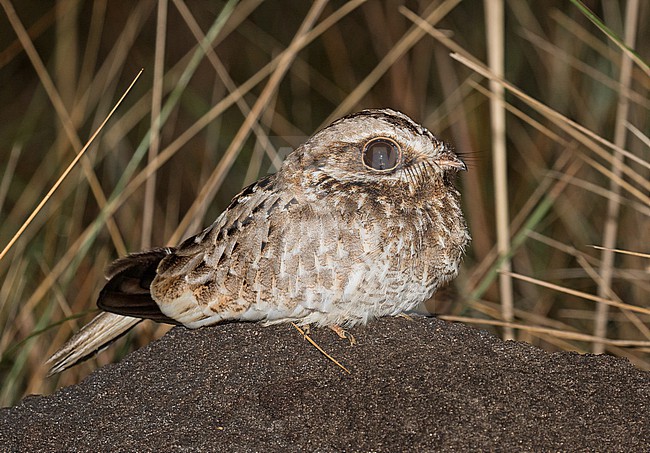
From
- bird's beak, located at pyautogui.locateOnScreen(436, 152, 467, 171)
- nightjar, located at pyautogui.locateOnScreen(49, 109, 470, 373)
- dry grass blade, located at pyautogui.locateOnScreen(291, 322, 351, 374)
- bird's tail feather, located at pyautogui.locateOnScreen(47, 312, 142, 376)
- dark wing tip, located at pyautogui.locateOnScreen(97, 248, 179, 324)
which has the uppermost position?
bird's beak, located at pyautogui.locateOnScreen(436, 152, 467, 171)

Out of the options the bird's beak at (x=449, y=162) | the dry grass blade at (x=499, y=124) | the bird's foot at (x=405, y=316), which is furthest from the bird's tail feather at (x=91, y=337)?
the dry grass blade at (x=499, y=124)

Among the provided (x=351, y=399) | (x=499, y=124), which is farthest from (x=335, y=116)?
(x=351, y=399)

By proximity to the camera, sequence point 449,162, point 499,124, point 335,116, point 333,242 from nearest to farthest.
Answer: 1. point 333,242
2. point 449,162
3. point 499,124
4. point 335,116

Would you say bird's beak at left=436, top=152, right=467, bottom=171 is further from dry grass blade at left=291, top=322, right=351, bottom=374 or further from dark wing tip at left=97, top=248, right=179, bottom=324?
dark wing tip at left=97, top=248, right=179, bottom=324

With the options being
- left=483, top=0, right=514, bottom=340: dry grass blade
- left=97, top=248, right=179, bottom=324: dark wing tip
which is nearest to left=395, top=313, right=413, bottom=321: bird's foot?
left=97, top=248, right=179, bottom=324: dark wing tip

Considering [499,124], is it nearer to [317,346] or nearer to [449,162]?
[449,162]

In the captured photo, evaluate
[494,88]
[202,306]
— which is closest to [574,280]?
[494,88]

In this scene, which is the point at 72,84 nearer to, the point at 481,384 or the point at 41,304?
the point at 41,304

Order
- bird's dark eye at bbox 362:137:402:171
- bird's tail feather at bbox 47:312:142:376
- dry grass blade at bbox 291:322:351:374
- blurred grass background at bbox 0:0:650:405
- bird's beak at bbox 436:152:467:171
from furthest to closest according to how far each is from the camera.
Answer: blurred grass background at bbox 0:0:650:405 < bird's tail feather at bbox 47:312:142:376 < bird's beak at bbox 436:152:467:171 < bird's dark eye at bbox 362:137:402:171 < dry grass blade at bbox 291:322:351:374
